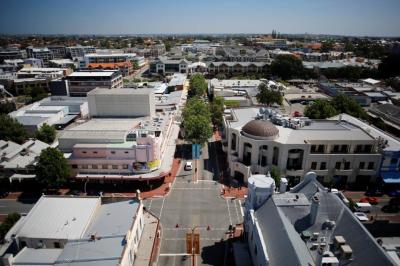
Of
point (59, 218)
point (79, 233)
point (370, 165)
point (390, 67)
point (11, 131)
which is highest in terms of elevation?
point (390, 67)

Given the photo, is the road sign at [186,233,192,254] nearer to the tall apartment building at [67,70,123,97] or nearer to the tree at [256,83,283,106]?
the tree at [256,83,283,106]

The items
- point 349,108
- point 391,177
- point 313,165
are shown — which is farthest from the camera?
point 349,108

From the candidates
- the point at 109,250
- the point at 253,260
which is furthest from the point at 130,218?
the point at 253,260

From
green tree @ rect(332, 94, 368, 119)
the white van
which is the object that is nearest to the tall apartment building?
green tree @ rect(332, 94, 368, 119)

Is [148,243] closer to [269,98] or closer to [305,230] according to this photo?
[305,230]

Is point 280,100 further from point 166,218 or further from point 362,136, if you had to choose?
point 166,218

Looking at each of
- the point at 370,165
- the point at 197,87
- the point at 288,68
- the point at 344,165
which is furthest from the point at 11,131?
the point at 288,68

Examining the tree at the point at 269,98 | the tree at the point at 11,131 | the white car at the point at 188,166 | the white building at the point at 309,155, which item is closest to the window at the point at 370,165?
the white building at the point at 309,155
